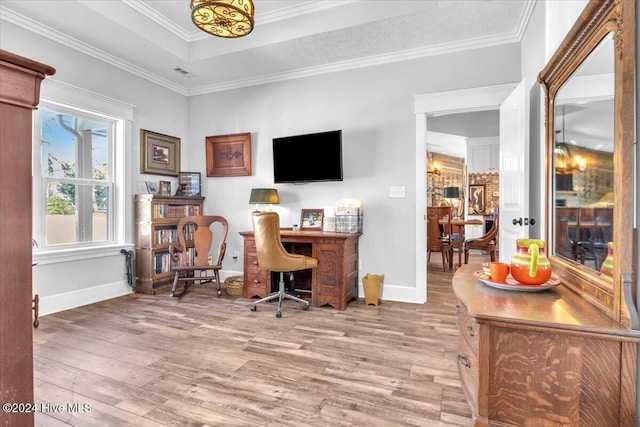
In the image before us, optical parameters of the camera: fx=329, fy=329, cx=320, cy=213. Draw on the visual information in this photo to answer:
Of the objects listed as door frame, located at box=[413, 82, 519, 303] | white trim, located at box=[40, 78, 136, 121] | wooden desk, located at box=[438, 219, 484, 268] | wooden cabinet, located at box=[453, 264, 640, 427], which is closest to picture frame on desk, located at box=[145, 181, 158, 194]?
white trim, located at box=[40, 78, 136, 121]

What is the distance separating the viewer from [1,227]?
0.75 meters

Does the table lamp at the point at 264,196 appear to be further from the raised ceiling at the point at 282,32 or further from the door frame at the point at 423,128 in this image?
the door frame at the point at 423,128

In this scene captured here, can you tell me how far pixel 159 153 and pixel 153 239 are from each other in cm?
127

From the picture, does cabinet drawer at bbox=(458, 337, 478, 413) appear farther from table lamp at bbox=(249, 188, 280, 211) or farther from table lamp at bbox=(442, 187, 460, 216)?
table lamp at bbox=(442, 187, 460, 216)

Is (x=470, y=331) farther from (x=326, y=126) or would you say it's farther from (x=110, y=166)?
(x=110, y=166)

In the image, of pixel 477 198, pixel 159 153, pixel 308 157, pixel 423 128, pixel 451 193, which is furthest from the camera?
pixel 451 193

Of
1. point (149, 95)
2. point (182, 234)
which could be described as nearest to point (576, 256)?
point (182, 234)

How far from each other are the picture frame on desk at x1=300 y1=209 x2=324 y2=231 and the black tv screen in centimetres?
40

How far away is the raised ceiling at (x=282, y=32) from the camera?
3025 mm

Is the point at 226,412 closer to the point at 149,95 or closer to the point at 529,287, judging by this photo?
the point at 529,287

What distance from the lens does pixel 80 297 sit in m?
3.61

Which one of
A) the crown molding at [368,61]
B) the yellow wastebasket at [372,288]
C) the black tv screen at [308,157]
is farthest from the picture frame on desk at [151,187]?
the yellow wastebasket at [372,288]

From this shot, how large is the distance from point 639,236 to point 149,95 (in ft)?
16.4

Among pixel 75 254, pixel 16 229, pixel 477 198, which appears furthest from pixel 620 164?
pixel 477 198
